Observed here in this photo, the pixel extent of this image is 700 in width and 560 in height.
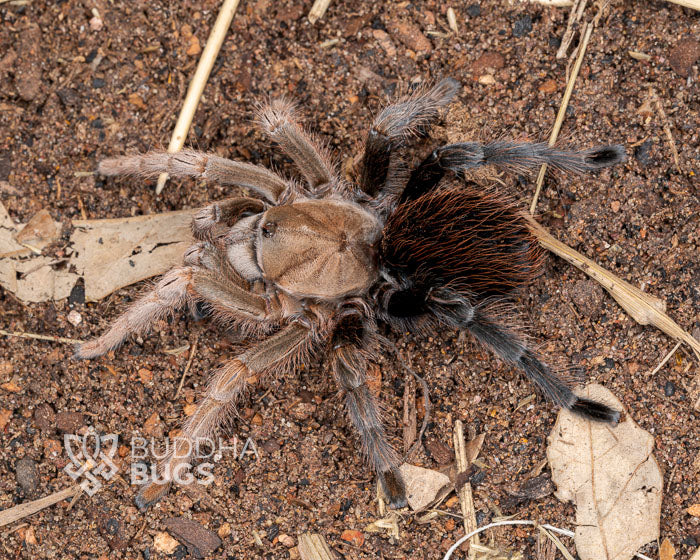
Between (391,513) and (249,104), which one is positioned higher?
(249,104)

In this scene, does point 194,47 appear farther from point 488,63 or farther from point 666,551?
point 666,551

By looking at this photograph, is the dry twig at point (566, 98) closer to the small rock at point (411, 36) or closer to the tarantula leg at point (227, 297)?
the small rock at point (411, 36)

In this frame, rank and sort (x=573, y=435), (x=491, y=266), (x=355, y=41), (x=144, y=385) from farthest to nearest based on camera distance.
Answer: (x=355, y=41) → (x=144, y=385) → (x=573, y=435) → (x=491, y=266)

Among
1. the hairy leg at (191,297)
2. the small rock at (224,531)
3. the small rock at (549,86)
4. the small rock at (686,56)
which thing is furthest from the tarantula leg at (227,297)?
the small rock at (686,56)

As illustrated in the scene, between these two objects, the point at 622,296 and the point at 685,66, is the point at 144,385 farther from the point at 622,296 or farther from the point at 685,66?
the point at 685,66

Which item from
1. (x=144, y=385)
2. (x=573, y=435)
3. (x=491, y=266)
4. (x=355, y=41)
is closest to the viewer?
(x=491, y=266)

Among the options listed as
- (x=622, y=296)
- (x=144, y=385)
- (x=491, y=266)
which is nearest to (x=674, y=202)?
(x=622, y=296)
